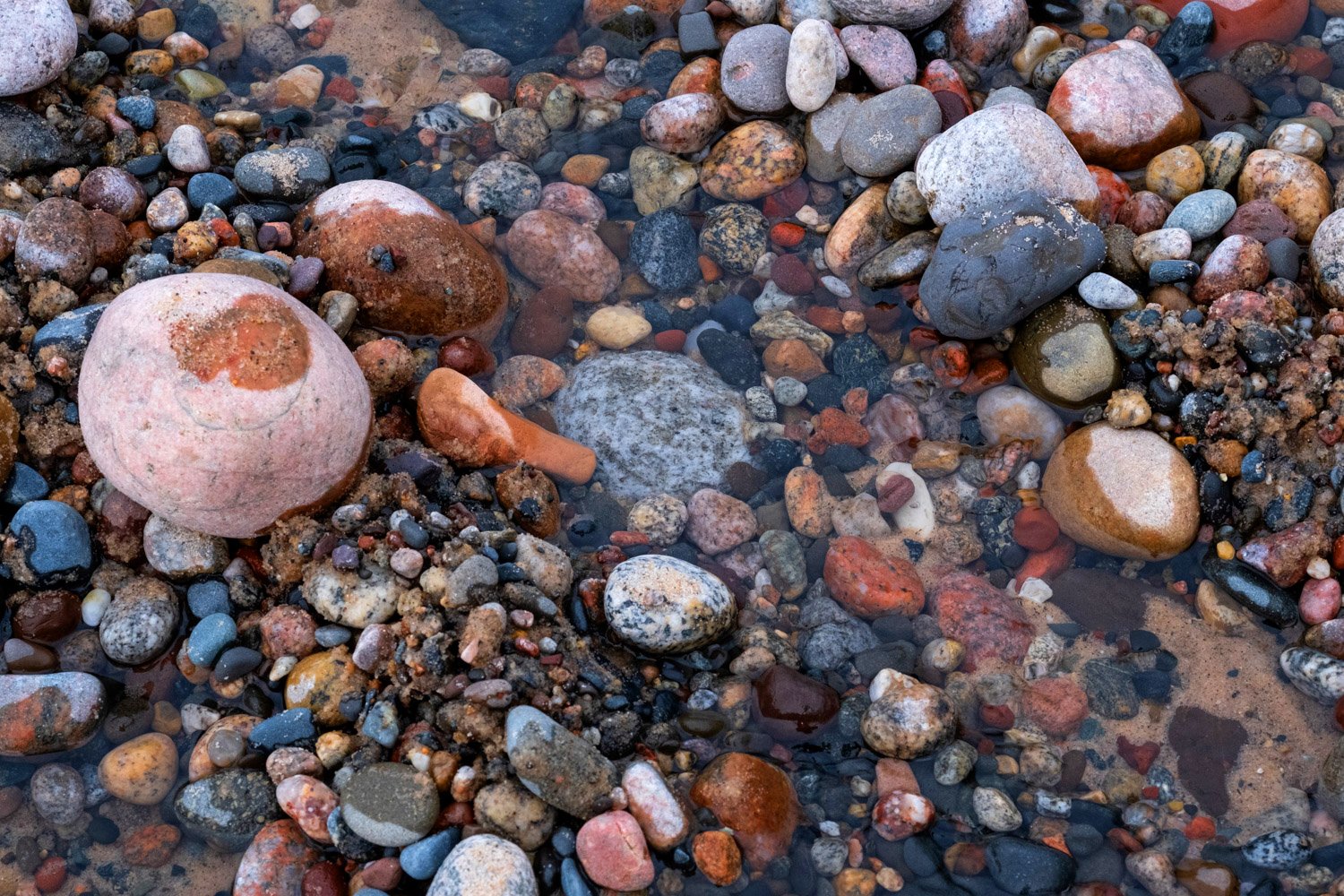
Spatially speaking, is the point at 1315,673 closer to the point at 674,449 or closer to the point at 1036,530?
the point at 1036,530

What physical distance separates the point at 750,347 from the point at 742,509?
0.94m

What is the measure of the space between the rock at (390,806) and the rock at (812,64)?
12.6 feet

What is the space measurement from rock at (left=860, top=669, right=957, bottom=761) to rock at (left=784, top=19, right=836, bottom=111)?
3.09 metres

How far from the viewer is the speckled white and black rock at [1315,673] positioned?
363 centimetres

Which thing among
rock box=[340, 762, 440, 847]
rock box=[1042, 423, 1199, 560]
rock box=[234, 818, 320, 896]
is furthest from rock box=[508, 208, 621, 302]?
rock box=[234, 818, 320, 896]

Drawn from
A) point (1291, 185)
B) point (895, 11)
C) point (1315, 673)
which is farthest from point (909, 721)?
point (895, 11)

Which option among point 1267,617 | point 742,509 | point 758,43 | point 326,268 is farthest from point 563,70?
point 1267,617

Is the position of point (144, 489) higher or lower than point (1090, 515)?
higher

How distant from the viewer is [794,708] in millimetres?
3709

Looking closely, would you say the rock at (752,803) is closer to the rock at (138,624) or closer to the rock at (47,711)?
the rock at (138,624)

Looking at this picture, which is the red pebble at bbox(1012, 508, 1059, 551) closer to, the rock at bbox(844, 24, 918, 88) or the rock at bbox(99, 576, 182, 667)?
the rock at bbox(844, 24, 918, 88)

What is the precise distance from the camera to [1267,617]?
3885 mm

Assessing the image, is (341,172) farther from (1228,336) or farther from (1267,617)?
(1267,617)

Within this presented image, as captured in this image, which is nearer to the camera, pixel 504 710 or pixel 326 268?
pixel 504 710
